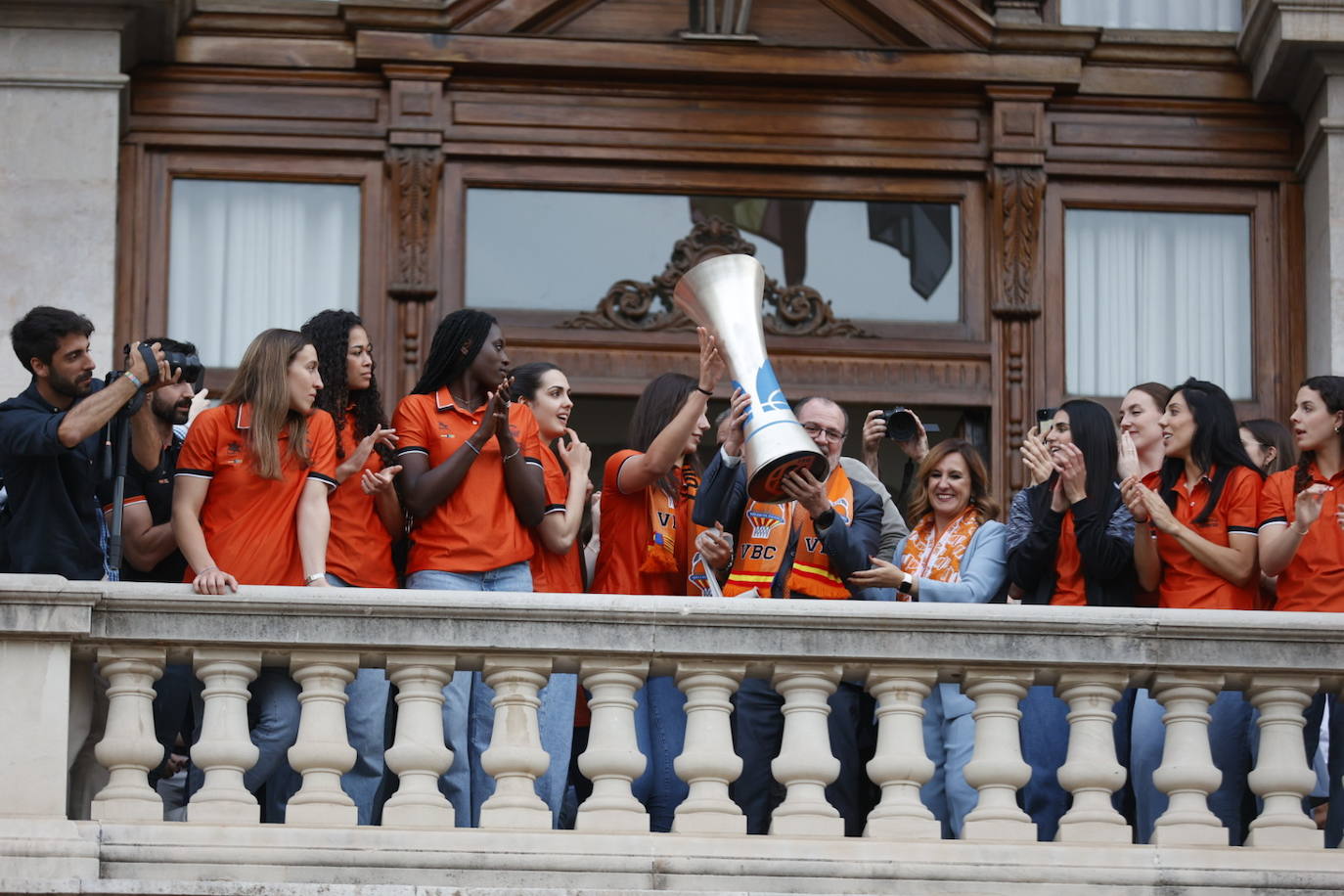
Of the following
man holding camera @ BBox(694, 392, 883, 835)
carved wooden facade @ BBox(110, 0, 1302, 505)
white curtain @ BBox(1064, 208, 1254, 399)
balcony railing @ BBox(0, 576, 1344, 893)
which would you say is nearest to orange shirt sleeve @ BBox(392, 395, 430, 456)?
man holding camera @ BBox(694, 392, 883, 835)

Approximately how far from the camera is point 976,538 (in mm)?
9023

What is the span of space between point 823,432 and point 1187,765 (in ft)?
6.99

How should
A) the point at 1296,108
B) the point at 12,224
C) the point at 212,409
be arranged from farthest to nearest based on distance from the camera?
the point at 1296,108, the point at 12,224, the point at 212,409

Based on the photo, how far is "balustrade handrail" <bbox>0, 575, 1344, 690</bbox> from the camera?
25.0 feet

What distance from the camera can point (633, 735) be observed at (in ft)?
25.3

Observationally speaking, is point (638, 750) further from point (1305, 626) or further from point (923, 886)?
point (1305, 626)

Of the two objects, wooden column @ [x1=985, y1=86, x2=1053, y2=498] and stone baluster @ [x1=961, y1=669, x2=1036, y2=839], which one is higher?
wooden column @ [x1=985, y1=86, x2=1053, y2=498]

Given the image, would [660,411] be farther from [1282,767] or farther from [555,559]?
[1282,767]

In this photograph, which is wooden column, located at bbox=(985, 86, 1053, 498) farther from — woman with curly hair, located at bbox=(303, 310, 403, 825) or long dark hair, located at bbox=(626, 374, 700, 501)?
woman with curly hair, located at bbox=(303, 310, 403, 825)

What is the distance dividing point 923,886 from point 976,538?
1828 millimetres

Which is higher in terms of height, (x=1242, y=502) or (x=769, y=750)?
(x=1242, y=502)

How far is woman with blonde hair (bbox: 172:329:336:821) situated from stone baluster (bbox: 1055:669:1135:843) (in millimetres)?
2442

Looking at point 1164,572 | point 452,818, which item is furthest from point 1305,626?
point 452,818

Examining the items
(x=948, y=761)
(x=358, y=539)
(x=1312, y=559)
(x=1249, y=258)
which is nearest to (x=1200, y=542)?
(x=1312, y=559)
